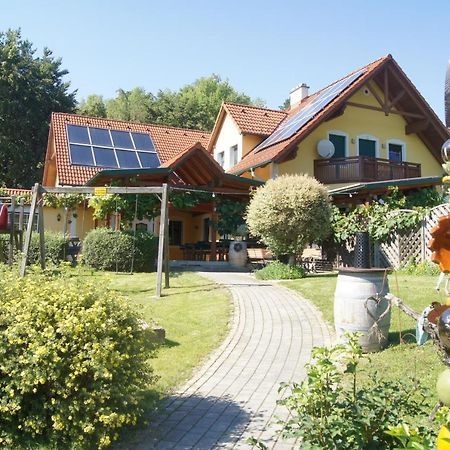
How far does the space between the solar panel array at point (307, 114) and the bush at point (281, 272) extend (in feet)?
28.0

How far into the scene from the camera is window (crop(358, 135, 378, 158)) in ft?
79.8

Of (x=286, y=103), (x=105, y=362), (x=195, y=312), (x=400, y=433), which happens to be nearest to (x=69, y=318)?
Result: (x=105, y=362)

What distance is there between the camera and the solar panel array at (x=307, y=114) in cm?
2198

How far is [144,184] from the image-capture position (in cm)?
1831

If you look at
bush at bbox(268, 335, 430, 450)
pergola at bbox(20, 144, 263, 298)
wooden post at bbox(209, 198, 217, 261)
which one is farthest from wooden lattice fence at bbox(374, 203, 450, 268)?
bush at bbox(268, 335, 430, 450)

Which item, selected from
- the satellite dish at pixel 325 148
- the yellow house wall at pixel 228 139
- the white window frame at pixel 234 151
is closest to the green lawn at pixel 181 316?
the satellite dish at pixel 325 148

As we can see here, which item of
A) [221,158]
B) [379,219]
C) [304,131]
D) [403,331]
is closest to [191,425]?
[403,331]

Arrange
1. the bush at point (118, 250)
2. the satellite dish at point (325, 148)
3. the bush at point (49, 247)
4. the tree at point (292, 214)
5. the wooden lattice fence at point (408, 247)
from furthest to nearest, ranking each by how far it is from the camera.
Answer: the satellite dish at point (325, 148), the bush at point (49, 247), the bush at point (118, 250), the wooden lattice fence at point (408, 247), the tree at point (292, 214)

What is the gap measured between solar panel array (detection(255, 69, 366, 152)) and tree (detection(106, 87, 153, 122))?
2750 cm

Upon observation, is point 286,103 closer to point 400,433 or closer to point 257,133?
point 257,133

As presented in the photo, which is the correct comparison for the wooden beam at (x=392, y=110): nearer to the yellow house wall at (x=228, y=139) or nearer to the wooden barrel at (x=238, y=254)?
the yellow house wall at (x=228, y=139)

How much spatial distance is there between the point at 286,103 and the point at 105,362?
226 ft

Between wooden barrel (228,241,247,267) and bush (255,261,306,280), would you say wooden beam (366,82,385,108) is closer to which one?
wooden barrel (228,241,247,267)

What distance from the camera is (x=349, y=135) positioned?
2392cm
